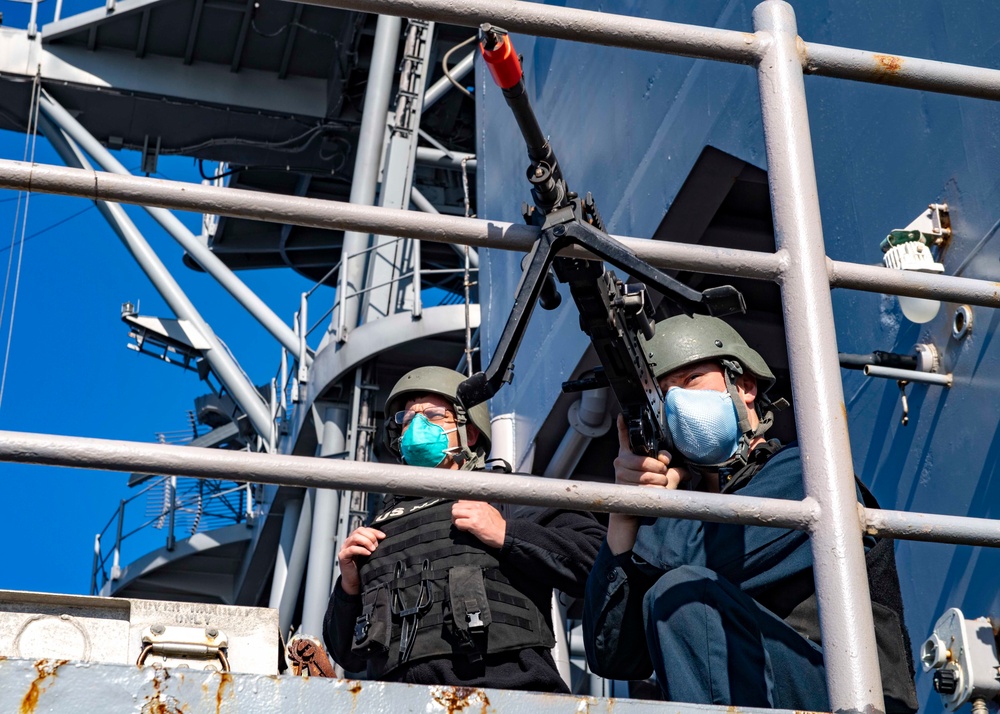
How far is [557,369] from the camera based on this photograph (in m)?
6.65

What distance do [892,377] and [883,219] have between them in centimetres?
59

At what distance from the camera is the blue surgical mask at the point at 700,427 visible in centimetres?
280

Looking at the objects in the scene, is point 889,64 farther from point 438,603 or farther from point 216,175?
point 216,175

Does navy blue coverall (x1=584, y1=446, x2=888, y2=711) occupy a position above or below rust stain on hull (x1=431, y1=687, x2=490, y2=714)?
above

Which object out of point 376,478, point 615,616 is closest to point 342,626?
point 615,616

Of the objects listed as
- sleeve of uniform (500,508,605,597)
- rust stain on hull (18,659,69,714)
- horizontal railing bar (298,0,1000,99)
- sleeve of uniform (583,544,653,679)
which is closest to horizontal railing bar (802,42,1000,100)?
horizontal railing bar (298,0,1000,99)

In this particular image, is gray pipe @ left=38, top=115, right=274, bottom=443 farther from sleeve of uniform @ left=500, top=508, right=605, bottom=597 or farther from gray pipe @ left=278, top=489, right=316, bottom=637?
sleeve of uniform @ left=500, top=508, right=605, bottom=597

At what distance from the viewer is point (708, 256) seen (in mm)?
2014

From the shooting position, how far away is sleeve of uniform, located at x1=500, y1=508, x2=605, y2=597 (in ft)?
11.6

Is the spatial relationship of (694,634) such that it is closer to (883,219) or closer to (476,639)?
(476,639)

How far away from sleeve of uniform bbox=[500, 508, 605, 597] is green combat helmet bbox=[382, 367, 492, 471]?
1.02 feet

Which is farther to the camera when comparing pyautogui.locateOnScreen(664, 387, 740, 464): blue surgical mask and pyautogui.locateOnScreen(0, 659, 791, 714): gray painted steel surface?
pyautogui.locateOnScreen(664, 387, 740, 464): blue surgical mask

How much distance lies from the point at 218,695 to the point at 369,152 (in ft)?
44.3

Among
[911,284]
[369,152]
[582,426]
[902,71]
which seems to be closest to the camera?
[911,284]
